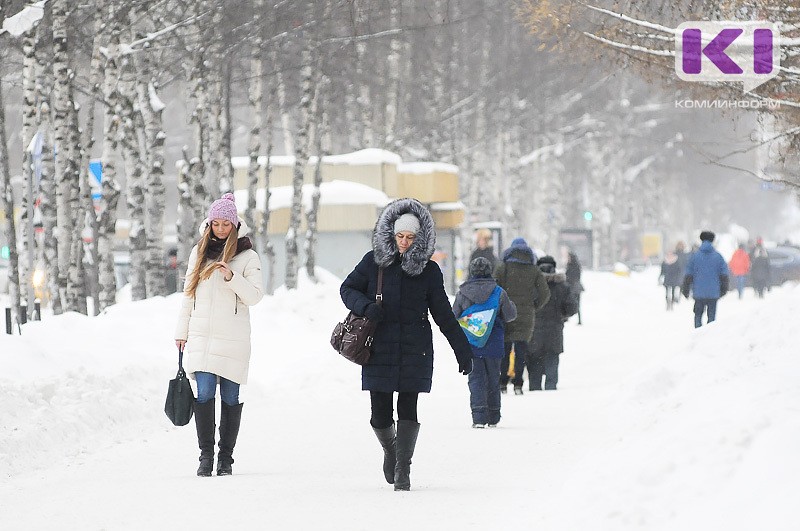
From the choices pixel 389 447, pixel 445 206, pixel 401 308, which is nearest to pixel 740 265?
pixel 445 206

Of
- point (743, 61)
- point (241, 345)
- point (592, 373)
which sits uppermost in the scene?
point (743, 61)

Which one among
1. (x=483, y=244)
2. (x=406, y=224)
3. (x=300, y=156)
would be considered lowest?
(x=483, y=244)

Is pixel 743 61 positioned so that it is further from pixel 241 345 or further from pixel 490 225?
pixel 490 225

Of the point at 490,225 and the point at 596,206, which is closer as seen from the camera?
the point at 490,225

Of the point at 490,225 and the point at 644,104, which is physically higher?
the point at 644,104

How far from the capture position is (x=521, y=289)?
49.7 feet

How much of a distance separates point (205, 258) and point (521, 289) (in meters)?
6.23

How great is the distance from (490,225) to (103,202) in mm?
21188

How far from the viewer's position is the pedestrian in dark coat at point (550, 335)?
16.8 metres

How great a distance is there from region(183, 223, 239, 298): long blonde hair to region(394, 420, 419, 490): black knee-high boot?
1.46m

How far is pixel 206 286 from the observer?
934 cm

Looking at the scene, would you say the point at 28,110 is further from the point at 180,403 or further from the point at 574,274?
the point at 180,403

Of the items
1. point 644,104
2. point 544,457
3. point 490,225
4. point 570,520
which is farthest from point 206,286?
point 644,104

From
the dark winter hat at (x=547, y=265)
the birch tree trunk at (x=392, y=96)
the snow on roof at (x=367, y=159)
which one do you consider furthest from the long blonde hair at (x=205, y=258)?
the birch tree trunk at (x=392, y=96)
